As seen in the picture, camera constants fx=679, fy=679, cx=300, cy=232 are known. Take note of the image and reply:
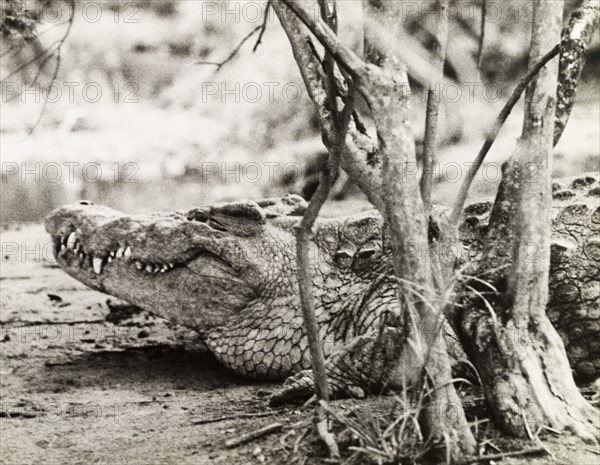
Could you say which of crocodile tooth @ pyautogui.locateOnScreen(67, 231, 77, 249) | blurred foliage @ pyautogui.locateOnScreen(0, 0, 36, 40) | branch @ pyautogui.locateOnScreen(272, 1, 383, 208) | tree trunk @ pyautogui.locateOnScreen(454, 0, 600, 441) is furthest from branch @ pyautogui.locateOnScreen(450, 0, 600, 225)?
blurred foliage @ pyautogui.locateOnScreen(0, 0, 36, 40)

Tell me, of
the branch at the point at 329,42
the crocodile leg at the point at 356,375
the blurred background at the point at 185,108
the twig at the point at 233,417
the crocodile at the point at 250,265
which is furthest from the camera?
the blurred background at the point at 185,108

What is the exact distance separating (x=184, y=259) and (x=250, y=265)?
36 centimetres

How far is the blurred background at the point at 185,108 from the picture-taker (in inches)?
261

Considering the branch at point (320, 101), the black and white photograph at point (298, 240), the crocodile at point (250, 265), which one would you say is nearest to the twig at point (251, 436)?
the black and white photograph at point (298, 240)

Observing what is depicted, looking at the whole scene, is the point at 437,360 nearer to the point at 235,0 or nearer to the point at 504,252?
the point at 504,252

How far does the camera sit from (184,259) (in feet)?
11.9

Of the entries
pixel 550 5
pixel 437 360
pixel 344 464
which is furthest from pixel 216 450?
pixel 550 5

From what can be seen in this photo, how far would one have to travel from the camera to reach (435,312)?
1.99m

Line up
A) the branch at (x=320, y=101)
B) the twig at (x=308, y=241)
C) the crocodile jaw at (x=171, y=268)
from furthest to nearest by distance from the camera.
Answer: the crocodile jaw at (x=171, y=268) → the branch at (x=320, y=101) → the twig at (x=308, y=241)

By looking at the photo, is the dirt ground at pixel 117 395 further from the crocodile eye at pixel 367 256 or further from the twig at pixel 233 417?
the crocodile eye at pixel 367 256

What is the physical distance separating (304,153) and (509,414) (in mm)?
5069

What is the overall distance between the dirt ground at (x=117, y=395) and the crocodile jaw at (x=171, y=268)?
35 cm

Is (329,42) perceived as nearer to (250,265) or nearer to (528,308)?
(528,308)

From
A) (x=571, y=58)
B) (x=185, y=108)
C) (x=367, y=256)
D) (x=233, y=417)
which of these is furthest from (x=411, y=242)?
(x=185, y=108)
